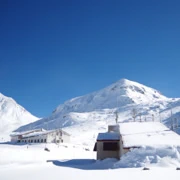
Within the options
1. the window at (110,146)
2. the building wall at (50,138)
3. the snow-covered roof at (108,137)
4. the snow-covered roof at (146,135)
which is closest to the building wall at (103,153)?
the window at (110,146)

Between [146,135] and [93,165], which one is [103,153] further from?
[146,135]

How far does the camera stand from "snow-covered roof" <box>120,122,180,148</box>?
29.1 meters

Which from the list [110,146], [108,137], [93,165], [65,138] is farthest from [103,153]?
[65,138]

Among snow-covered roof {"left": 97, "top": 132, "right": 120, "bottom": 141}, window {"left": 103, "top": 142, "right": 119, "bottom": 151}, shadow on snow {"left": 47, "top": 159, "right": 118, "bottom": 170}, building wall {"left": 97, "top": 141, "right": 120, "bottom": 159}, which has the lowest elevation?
shadow on snow {"left": 47, "top": 159, "right": 118, "bottom": 170}

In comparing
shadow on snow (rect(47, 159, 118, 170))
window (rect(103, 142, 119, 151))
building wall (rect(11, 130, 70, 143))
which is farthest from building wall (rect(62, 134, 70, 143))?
shadow on snow (rect(47, 159, 118, 170))

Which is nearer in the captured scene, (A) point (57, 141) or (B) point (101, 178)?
(B) point (101, 178)

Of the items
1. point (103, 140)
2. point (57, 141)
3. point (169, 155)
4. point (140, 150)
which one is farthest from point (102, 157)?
point (57, 141)

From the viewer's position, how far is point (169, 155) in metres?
25.2

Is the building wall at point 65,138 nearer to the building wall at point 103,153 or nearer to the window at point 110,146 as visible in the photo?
the building wall at point 103,153

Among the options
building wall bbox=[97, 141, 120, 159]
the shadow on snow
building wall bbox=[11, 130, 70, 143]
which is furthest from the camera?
building wall bbox=[11, 130, 70, 143]

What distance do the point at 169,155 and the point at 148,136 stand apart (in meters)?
6.70

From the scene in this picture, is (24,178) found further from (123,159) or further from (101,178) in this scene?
(123,159)

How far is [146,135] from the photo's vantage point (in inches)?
1272

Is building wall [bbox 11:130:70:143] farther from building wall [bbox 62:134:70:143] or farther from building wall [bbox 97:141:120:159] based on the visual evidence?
building wall [bbox 97:141:120:159]
